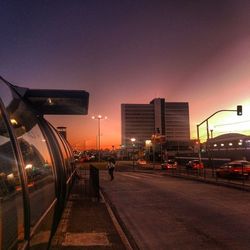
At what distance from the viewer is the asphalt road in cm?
993

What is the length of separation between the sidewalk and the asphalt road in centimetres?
65

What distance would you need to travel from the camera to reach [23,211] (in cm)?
346

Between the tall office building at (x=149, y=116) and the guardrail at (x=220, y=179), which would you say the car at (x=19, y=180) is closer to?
the guardrail at (x=220, y=179)

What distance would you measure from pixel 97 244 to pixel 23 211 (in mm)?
5789

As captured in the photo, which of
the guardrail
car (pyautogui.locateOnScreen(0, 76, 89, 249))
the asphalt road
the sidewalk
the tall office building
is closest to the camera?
car (pyautogui.locateOnScreen(0, 76, 89, 249))

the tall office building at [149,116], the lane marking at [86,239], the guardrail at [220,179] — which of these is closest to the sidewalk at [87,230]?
the lane marking at [86,239]

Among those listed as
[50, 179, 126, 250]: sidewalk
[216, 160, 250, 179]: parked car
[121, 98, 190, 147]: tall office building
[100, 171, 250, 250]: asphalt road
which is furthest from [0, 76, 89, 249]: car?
[121, 98, 190, 147]: tall office building

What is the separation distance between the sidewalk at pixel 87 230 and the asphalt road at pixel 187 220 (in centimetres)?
65

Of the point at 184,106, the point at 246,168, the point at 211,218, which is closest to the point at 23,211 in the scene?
the point at 211,218

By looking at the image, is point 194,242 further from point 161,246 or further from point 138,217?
point 138,217

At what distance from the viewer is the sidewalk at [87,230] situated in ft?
29.1

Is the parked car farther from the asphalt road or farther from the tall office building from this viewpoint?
the tall office building

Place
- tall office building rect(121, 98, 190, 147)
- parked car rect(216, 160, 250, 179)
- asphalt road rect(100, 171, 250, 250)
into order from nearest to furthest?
asphalt road rect(100, 171, 250, 250)
parked car rect(216, 160, 250, 179)
tall office building rect(121, 98, 190, 147)

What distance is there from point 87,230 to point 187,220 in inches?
147
